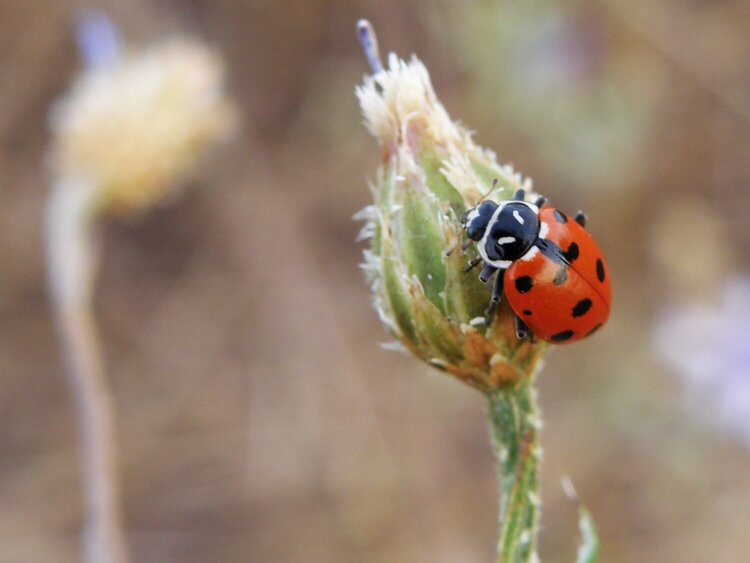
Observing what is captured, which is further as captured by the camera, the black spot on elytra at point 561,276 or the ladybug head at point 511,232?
the black spot on elytra at point 561,276

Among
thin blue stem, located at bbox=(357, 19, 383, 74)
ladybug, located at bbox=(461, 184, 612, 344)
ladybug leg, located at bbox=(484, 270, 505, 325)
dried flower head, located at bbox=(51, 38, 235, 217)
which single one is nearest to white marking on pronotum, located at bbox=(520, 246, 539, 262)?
ladybug, located at bbox=(461, 184, 612, 344)

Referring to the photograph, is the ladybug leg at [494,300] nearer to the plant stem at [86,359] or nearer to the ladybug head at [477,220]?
the ladybug head at [477,220]

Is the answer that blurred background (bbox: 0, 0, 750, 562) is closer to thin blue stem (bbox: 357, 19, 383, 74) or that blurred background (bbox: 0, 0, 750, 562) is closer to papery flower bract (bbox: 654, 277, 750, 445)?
papery flower bract (bbox: 654, 277, 750, 445)

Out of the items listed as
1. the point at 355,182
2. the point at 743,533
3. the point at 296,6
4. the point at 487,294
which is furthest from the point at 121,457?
the point at 487,294

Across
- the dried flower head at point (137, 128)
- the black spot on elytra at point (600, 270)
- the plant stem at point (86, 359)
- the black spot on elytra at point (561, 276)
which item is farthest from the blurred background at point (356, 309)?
the black spot on elytra at point (561, 276)

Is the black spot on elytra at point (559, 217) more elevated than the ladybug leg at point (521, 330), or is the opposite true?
the black spot on elytra at point (559, 217)

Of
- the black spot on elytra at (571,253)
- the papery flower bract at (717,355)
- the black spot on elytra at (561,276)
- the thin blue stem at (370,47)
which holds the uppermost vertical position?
the papery flower bract at (717,355)
